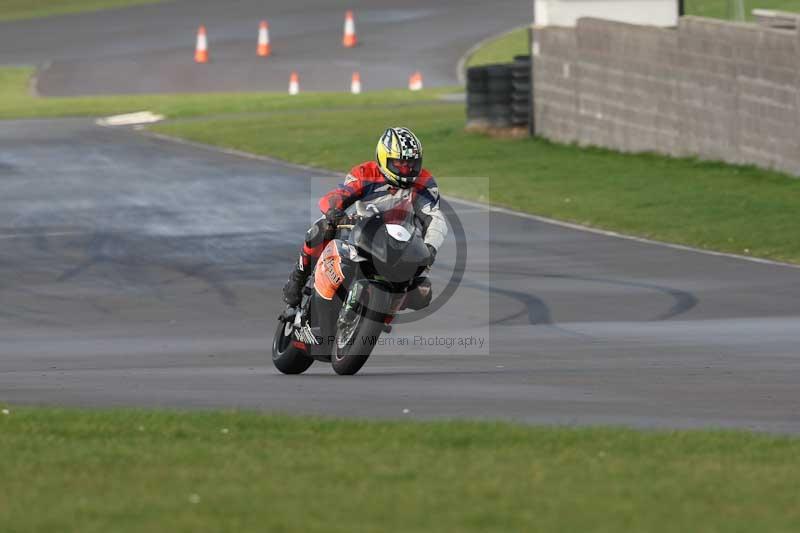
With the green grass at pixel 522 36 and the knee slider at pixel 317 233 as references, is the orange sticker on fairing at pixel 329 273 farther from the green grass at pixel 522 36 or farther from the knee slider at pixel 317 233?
the green grass at pixel 522 36

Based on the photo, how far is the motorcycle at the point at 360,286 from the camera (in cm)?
1188

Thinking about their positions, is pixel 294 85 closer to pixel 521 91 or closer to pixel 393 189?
pixel 521 91

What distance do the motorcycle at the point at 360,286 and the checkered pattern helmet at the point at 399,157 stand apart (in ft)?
0.69

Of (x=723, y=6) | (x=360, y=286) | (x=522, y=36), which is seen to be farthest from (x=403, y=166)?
(x=522, y=36)

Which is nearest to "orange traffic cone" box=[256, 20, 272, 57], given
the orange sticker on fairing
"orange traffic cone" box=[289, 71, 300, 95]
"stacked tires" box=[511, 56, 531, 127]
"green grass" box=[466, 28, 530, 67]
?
"orange traffic cone" box=[289, 71, 300, 95]

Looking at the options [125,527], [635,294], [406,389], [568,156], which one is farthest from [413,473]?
[568,156]

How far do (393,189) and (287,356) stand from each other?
161 centimetres

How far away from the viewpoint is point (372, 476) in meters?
8.07

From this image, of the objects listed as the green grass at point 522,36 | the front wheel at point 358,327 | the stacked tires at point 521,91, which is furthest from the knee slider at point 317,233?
the green grass at point 522,36

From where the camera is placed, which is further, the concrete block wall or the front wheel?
the concrete block wall

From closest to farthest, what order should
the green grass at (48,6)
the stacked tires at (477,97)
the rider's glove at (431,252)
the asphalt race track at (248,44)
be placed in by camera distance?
the rider's glove at (431,252)
the stacked tires at (477,97)
the asphalt race track at (248,44)
the green grass at (48,6)

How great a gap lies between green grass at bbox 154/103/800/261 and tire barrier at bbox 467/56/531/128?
450 mm

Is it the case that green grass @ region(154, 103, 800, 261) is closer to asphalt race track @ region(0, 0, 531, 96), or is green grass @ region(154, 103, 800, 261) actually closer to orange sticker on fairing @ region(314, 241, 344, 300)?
orange sticker on fairing @ region(314, 241, 344, 300)

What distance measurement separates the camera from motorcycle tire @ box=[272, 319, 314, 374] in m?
13.1
